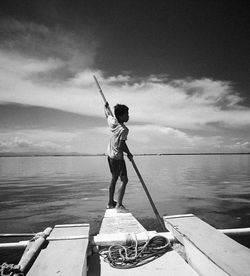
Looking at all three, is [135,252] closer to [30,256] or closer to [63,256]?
[63,256]

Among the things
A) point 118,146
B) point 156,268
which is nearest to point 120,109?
point 118,146

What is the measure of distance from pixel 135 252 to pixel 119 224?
171cm

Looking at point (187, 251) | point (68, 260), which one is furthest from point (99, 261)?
point (187, 251)

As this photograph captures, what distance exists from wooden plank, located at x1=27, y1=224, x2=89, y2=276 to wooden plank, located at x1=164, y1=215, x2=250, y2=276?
1.19 meters

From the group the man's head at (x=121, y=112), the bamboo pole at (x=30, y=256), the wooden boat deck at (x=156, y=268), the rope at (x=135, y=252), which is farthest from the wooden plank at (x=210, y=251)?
the man's head at (x=121, y=112)

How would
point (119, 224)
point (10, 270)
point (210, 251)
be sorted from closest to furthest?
point (10, 270) < point (210, 251) < point (119, 224)

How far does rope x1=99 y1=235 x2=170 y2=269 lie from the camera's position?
269cm

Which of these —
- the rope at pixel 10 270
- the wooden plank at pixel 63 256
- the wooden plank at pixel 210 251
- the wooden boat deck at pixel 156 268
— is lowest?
the wooden boat deck at pixel 156 268

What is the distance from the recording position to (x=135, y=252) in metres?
2.80

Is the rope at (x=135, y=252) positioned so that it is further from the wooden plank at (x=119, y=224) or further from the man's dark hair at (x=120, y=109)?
the man's dark hair at (x=120, y=109)

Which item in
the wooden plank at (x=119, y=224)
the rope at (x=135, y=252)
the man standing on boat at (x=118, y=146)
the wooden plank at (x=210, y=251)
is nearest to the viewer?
the wooden plank at (x=210, y=251)

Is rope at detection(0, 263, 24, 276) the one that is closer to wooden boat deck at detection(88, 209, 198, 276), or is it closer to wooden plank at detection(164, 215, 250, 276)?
wooden boat deck at detection(88, 209, 198, 276)

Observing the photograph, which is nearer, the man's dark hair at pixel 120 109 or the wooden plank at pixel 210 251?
the wooden plank at pixel 210 251

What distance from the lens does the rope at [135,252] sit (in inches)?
106
